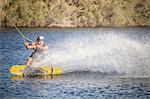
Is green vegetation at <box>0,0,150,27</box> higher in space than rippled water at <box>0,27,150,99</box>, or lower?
higher

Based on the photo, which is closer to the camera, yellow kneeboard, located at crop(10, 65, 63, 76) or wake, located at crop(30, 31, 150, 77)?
yellow kneeboard, located at crop(10, 65, 63, 76)

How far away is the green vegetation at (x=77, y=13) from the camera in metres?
107

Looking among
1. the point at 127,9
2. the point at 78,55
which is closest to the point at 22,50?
the point at 78,55

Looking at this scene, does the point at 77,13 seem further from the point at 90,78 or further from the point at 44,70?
the point at 90,78

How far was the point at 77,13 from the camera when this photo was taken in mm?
110875

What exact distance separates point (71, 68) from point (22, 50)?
20.0 metres

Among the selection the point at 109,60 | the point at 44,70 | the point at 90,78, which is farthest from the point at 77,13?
the point at 90,78

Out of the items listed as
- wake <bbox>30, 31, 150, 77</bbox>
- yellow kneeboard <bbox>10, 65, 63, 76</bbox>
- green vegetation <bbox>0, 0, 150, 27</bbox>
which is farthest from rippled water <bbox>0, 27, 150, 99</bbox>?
green vegetation <bbox>0, 0, 150, 27</bbox>

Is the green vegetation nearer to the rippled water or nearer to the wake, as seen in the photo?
the wake

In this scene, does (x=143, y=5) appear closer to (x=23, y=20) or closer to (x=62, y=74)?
(x=23, y=20)

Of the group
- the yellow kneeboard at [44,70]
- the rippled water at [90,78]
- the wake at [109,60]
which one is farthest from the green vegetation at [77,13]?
the yellow kneeboard at [44,70]

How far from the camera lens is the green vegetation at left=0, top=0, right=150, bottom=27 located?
106938 millimetres

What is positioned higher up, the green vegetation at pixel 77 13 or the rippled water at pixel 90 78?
the green vegetation at pixel 77 13

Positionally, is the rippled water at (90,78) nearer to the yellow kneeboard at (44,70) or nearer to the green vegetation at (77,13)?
the yellow kneeboard at (44,70)
